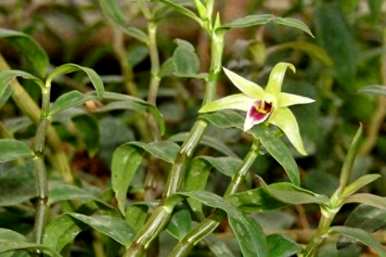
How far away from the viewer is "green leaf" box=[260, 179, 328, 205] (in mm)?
574

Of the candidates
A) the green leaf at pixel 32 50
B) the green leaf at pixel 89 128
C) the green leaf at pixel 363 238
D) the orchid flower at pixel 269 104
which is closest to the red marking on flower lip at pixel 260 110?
the orchid flower at pixel 269 104

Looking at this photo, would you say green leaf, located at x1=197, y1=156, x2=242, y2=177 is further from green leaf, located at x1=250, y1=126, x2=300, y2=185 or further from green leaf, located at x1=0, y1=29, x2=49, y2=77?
green leaf, located at x1=0, y1=29, x2=49, y2=77

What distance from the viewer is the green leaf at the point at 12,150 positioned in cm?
66

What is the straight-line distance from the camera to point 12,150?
67 centimetres

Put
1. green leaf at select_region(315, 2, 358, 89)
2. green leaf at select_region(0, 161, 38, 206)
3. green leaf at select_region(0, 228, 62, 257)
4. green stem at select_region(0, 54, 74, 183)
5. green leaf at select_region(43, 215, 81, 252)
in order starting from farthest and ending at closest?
green leaf at select_region(315, 2, 358, 89), green stem at select_region(0, 54, 74, 183), green leaf at select_region(0, 161, 38, 206), green leaf at select_region(43, 215, 81, 252), green leaf at select_region(0, 228, 62, 257)

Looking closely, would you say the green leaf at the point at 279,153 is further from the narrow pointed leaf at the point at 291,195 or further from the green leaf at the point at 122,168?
the green leaf at the point at 122,168

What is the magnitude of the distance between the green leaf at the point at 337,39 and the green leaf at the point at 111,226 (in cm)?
69

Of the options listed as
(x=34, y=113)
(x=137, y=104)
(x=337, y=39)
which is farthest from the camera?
(x=337, y=39)

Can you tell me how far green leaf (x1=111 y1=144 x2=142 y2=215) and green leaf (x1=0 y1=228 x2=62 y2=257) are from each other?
0.36 ft

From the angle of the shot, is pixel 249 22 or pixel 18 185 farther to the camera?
Result: pixel 18 185

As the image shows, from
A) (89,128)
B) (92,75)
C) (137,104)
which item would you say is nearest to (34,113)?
(89,128)

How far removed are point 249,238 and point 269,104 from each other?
0.11 m

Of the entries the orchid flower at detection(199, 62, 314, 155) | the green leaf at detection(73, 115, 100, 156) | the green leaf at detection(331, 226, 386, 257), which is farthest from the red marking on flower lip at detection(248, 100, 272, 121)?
the green leaf at detection(73, 115, 100, 156)

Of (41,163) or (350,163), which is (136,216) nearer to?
(41,163)
